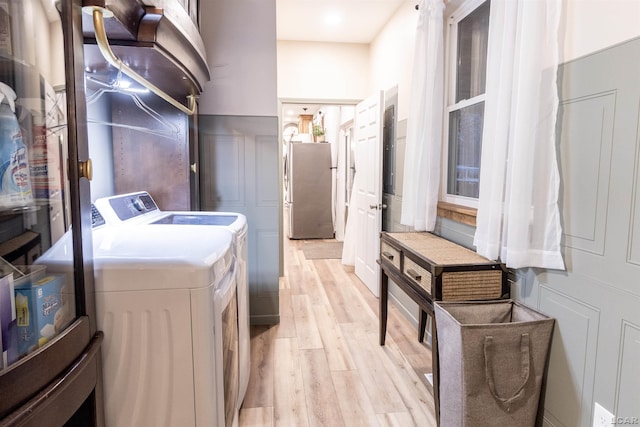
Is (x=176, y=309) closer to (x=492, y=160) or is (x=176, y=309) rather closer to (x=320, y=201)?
(x=492, y=160)

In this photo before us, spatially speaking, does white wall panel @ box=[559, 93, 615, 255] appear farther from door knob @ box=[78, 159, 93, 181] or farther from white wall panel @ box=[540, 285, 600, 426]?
door knob @ box=[78, 159, 93, 181]

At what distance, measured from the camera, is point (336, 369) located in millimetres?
2330

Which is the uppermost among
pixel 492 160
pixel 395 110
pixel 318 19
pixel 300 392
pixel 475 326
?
pixel 318 19

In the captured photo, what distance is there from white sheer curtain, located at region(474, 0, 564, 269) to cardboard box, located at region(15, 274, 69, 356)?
4.97 feet

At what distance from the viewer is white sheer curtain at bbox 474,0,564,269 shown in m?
1.42

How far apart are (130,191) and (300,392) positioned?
4.93 ft

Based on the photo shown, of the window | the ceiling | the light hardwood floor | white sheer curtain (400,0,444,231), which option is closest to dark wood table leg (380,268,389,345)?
the light hardwood floor

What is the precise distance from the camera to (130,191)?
223 cm

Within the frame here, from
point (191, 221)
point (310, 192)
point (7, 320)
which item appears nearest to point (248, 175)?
point (191, 221)

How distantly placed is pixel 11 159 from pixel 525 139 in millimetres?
1587

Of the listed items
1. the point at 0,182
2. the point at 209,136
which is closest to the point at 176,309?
the point at 0,182

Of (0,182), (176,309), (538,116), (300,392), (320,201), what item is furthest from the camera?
(320,201)

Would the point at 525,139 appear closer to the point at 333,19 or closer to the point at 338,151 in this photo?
the point at 333,19

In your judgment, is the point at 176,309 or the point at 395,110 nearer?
the point at 176,309
